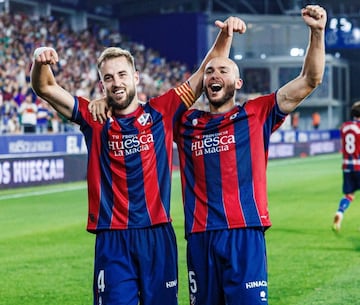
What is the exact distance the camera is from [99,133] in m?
5.46

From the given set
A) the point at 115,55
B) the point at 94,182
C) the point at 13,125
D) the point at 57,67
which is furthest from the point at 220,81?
the point at 57,67

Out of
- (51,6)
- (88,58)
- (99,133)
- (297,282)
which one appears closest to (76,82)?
(88,58)

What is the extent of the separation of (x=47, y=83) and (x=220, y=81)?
3.50 ft

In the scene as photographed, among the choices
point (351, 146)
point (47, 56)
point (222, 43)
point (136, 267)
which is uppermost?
point (222, 43)

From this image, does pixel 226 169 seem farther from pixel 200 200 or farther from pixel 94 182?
pixel 94 182

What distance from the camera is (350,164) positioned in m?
13.9

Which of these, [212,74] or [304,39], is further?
[304,39]

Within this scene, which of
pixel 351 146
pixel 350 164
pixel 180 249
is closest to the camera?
pixel 180 249

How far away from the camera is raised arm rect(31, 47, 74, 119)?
518cm

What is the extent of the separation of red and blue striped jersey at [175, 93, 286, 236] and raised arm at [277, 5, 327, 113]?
0.10 metres

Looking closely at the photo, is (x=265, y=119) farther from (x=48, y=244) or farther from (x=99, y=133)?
(x=48, y=244)

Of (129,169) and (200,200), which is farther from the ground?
(129,169)

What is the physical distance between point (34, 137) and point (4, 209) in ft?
22.6

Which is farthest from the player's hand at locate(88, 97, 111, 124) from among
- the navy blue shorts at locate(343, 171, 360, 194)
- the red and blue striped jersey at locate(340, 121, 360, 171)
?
the navy blue shorts at locate(343, 171, 360, 194)
